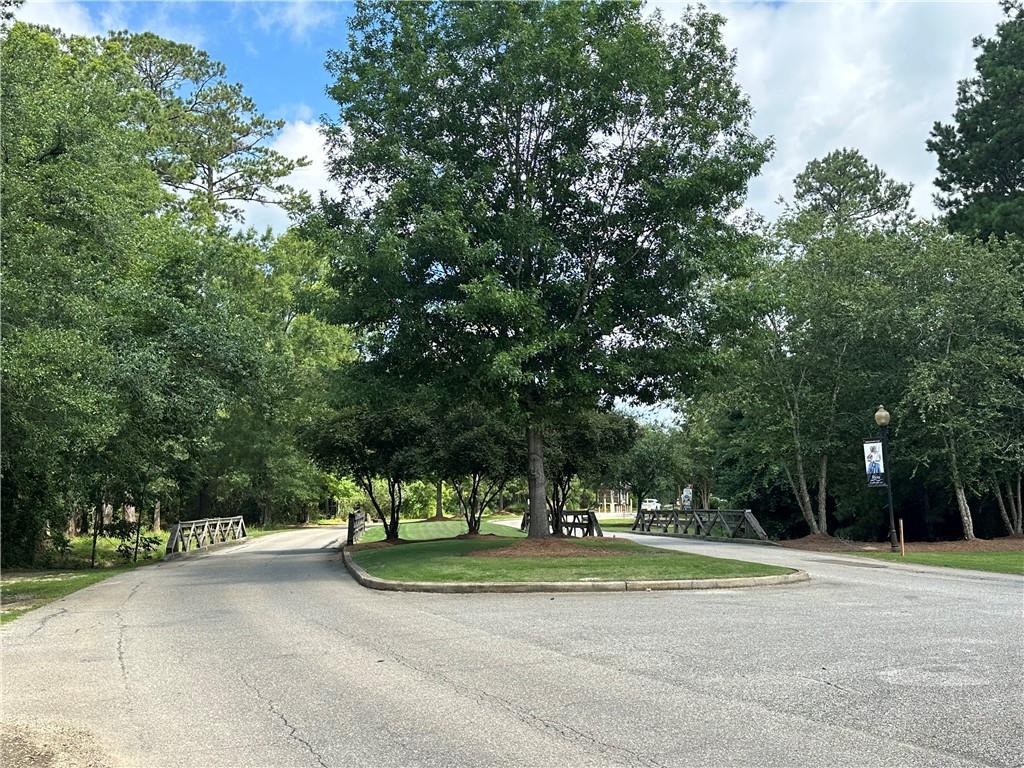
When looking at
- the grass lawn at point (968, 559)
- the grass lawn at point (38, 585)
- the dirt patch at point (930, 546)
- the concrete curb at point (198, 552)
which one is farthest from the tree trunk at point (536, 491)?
the concrete curb at point (198, 552)

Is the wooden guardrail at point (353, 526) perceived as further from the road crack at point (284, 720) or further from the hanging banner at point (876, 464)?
the road crack at point (284, 720)

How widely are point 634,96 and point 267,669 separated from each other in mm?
14469

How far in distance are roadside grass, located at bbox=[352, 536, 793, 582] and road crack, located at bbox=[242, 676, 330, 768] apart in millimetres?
7147

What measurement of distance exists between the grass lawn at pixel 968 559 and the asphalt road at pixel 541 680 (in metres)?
6.38

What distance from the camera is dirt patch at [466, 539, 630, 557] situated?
55.2ft

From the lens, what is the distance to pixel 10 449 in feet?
52.3

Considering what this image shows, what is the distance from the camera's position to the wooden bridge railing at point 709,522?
30469 millimetres

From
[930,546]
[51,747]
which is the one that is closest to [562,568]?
[51,747]

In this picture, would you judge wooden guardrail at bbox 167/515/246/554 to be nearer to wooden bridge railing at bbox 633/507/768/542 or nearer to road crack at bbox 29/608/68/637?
road crack at bbox 29/608/68/637

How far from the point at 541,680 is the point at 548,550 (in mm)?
10686

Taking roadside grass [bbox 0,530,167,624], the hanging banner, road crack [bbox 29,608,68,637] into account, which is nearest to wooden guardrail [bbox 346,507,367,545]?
roadside grass [bbox 0,530,167,624]

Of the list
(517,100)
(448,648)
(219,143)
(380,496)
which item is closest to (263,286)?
(219,143)

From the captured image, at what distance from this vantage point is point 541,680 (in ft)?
21.3

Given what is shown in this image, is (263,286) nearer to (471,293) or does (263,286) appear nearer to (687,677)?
(471,293)
